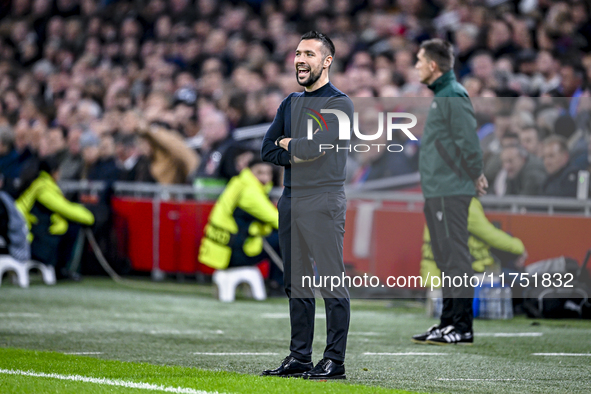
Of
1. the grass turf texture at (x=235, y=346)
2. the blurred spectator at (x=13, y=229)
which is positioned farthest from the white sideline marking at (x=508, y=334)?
the blurred spectator at (x=13, y=229)

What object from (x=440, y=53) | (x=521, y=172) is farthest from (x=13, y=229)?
(x=440, y=53)

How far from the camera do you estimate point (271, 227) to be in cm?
1094

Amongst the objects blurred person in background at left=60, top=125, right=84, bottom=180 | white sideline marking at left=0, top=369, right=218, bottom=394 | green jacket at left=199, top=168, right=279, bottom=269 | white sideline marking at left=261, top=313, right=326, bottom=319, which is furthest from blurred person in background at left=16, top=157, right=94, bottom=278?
white sideline marking at left=0, top=369, right=218, bottom=394

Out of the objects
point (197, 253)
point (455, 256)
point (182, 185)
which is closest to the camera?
point (455, 256)

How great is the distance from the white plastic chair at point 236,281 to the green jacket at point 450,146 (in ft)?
12.7

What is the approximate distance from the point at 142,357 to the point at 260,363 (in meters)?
0.82

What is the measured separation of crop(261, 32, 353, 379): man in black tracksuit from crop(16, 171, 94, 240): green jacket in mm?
7360

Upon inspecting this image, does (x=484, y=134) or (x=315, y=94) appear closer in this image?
(x=315, y=94)

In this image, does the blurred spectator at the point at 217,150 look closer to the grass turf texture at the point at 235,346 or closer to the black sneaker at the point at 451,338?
the grass turf texture at the point at 235,346

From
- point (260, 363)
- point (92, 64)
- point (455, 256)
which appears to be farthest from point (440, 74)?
point (92, 64)

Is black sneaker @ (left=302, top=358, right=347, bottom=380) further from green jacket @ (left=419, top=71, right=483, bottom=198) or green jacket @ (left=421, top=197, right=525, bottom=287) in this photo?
green jacket @ (left=421, top=197, right=525, bottom=287)

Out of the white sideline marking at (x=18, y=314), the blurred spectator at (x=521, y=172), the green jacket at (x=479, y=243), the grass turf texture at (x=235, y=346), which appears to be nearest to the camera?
the grass turf texture at (x=235, y=346)

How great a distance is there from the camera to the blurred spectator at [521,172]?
9.98 metres

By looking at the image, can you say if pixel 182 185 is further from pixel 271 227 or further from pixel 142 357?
pixel 142 357
